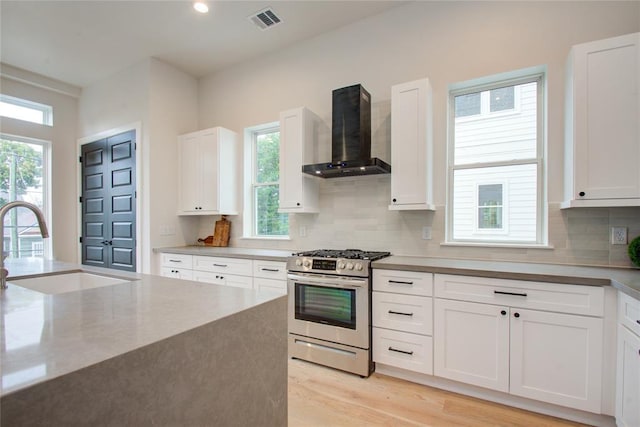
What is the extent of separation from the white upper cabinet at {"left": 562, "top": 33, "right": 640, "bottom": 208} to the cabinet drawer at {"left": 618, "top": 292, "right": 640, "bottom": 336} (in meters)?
0.64

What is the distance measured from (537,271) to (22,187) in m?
5.94

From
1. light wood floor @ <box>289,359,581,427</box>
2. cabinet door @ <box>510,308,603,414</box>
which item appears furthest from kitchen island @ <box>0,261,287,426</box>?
cabinet door @ <box>510,308,603,414</box>

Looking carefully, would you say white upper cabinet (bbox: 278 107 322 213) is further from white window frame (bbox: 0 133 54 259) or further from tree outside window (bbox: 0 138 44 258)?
tree outside window (bbox: 0 138 44 258)

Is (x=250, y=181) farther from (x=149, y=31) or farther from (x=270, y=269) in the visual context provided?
(x=149, y=31)

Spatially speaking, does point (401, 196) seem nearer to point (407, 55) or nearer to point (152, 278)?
point (407, 55)

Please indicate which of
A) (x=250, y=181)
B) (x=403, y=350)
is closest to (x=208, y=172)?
(x=250, y=181)

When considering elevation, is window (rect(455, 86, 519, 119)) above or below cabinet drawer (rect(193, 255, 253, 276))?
above

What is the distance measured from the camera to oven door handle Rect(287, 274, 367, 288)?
8.20 ft

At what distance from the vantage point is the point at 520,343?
79.2 inches

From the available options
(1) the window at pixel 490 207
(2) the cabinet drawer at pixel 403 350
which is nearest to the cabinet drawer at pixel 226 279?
(2) the cabinet drawer at pixel 403 350

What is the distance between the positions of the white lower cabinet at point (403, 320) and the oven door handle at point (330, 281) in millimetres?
134

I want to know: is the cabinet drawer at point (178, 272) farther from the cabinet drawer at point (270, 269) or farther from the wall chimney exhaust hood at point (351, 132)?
the wall chimney exhaust hood at point (351, 132)

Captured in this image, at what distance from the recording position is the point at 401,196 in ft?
8.86

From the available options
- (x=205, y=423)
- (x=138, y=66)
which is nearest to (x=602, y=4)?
(x=205, y=423)
